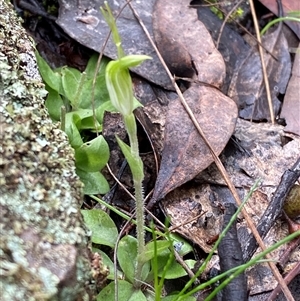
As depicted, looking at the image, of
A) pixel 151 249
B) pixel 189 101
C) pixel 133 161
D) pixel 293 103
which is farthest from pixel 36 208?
pixel 293 103

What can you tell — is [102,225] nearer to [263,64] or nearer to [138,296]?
[138,296]

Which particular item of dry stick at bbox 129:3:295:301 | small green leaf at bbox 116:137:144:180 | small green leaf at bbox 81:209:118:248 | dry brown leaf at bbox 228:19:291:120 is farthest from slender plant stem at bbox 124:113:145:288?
dry brown leaf at bbox 228:19:291:120

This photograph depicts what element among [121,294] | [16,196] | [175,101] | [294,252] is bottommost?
[121,294]

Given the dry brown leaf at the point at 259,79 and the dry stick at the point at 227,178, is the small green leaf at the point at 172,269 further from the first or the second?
the dry brown leaf at the point at 259,79

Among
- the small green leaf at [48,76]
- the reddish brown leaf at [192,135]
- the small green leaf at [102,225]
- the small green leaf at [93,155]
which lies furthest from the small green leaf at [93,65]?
the small green leaf at [102,225]

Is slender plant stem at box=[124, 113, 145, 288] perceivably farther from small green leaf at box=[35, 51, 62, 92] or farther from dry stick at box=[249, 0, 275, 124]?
dry stick at box=[249, 0, 275, 124]

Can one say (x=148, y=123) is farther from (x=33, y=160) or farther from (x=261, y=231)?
(x=33, y=160)

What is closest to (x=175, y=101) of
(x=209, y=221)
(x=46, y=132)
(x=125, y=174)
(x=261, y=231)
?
(x=125, y=174)
